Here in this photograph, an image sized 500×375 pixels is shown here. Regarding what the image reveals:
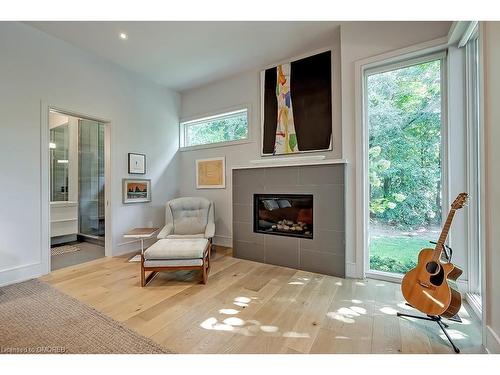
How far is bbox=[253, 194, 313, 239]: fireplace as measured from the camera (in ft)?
9.66

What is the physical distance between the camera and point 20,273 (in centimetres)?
253

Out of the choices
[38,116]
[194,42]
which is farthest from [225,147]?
[38,116]

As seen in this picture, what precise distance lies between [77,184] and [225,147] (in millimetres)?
3187

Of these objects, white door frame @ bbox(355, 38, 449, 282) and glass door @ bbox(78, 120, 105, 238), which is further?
glass door @ bbox(78, 120, 105, 238)

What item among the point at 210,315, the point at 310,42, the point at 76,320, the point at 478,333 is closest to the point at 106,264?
the point at 76,320

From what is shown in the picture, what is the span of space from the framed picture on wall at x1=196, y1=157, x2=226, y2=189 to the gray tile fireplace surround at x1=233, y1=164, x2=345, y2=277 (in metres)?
0.67

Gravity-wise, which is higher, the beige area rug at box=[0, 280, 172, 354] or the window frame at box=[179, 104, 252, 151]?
the window frame at box=[179, 104, 252, 151]

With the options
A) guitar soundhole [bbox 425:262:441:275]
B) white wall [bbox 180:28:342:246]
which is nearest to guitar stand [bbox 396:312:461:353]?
guitar soundhole [bbox 425:262:441:275]

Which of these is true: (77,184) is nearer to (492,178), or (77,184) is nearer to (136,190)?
(136,190)

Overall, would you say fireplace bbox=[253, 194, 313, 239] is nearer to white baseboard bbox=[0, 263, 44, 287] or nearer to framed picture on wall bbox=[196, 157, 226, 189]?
framed picture on wall bbox=[196, 157, 226, 189]

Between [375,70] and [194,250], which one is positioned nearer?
[194,250]

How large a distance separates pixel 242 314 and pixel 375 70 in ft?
9.81

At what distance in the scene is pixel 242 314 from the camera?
1.85 meters
